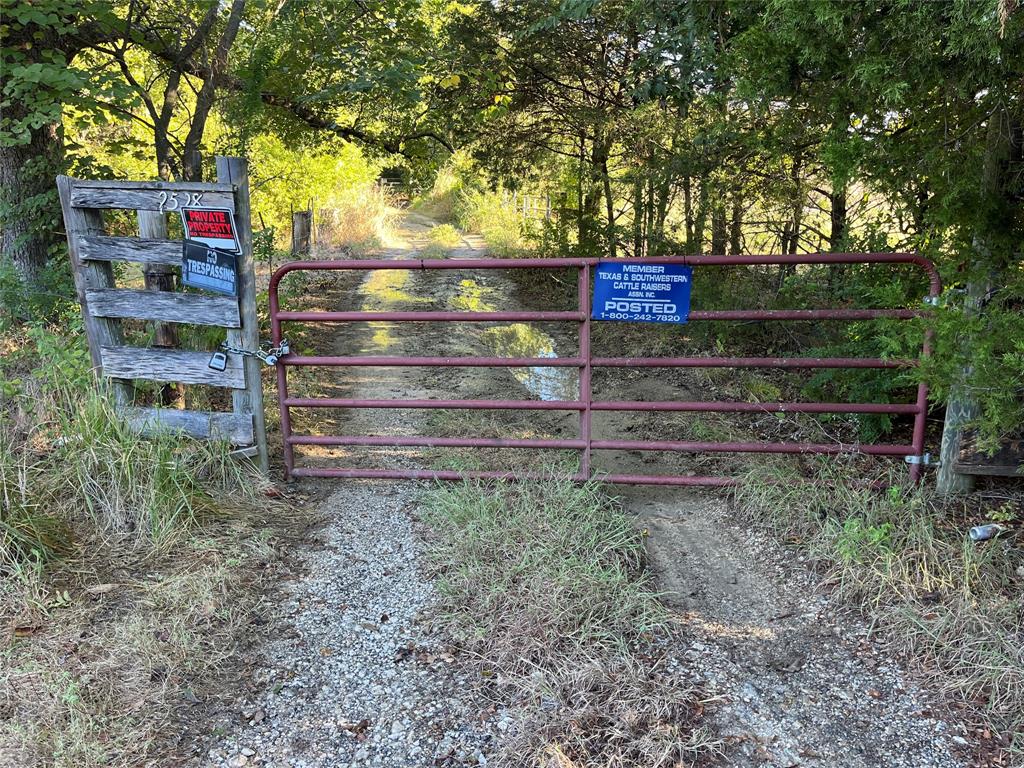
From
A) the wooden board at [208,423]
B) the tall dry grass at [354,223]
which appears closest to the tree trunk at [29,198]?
the wooden board at [208,423]

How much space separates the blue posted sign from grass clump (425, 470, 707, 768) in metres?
1.08

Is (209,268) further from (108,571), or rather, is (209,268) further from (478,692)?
(478,692)

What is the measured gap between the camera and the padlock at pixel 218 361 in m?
4.63

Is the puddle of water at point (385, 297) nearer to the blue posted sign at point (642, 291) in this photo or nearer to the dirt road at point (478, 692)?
the dirt road at point (478, 692)

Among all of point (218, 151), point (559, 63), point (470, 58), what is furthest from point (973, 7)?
point (218, 151)

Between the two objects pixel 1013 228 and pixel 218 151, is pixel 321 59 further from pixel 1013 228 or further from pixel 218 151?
pixel 1013 228

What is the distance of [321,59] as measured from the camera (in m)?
7.21

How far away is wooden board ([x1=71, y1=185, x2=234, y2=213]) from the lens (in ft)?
14.5

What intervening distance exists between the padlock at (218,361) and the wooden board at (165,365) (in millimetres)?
42

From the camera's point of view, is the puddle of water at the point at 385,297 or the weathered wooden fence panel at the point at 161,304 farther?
the puddle of water at the point at 385,297

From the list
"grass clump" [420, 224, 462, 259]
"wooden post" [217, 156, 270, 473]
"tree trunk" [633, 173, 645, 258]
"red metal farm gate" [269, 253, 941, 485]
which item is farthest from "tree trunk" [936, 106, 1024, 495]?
"grass clump" [420, 224, 462, 259]

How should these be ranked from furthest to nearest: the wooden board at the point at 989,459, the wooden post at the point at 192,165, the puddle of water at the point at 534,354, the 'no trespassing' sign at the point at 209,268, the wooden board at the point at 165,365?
the puddle of water at the point at 534,354, the wooden post at the point at 192,165, the wooden board at the point at 165,365, the 'no trespassing' sign at the point at 209,268, the wooden board at the point at 989,459

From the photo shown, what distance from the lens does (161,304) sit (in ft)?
15.2

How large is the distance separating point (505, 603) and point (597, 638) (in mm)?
447
